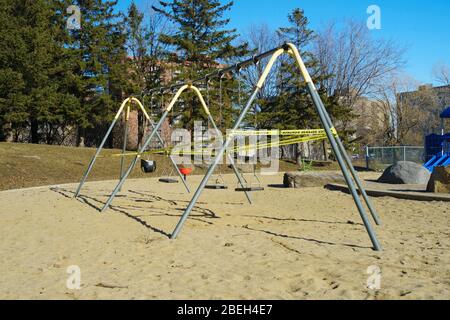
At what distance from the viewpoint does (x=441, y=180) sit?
10.5 metres

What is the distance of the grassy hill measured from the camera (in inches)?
686

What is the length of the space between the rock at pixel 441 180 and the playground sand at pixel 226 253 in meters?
1.25

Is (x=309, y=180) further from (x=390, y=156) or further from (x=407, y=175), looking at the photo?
(x=390, y=156)

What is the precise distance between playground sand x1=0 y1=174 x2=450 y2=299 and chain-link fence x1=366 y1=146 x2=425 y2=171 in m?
18.5

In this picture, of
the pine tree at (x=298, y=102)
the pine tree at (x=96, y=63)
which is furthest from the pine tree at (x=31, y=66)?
the pine tree at (x=298, y=102)

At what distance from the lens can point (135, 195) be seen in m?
12.6

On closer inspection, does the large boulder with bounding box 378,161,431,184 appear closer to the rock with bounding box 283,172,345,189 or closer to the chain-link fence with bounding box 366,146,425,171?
the rock with bounding box 283,172,345,189

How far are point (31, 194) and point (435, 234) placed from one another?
38.2 ft

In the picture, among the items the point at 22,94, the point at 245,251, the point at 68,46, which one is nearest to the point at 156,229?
the point at 245,251

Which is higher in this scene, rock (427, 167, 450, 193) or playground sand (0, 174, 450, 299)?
rock (427, 167, 450, 193)

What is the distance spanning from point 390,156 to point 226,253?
24.8 meters

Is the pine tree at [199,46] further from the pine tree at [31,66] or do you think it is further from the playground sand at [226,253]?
the playground sand at [226,253]

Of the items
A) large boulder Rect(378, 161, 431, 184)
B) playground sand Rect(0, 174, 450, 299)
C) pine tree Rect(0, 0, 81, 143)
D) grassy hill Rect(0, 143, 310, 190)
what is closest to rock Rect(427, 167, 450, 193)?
playground sand Rect(0, 174, 450, 299)
